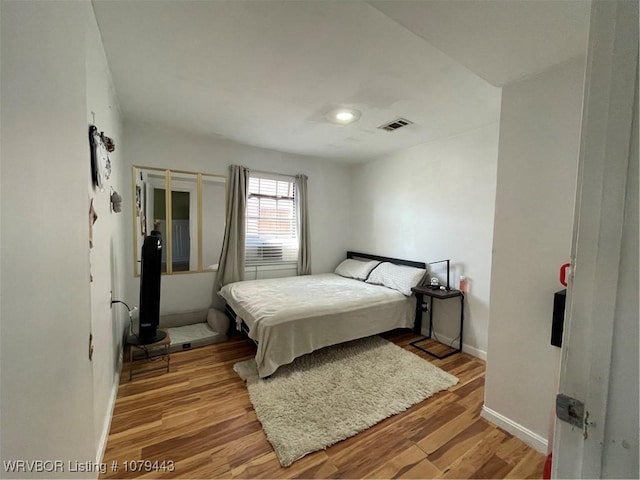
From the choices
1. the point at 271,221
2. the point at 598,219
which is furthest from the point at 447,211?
the point at 598,219

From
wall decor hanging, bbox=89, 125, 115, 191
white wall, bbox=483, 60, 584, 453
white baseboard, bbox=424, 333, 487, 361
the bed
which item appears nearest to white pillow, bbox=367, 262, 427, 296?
the bed

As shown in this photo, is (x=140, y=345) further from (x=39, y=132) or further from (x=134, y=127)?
(x=134, y=127)

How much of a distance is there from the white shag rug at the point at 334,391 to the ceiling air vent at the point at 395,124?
2476 millimetres

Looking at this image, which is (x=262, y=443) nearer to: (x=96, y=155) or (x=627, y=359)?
(x=627, y=359)

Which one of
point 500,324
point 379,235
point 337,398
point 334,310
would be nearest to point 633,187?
point 500,324

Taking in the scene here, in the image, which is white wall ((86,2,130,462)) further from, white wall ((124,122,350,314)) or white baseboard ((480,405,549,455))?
white baseboard ((480,405,549,455))

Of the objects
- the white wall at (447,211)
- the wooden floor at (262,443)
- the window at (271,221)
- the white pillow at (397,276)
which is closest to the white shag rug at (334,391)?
the wooden floor at (262,443)

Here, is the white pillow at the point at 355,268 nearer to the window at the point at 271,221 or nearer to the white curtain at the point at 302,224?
the white curtain at the point at 302,224

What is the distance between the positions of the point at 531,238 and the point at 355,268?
258 cm

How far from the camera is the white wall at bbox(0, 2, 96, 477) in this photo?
0.57 metres

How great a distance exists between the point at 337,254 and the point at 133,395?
128 inches

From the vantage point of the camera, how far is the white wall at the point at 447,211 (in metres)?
2.68

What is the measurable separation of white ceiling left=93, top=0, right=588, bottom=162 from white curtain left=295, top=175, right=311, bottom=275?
1.29m

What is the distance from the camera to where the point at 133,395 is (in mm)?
2023
